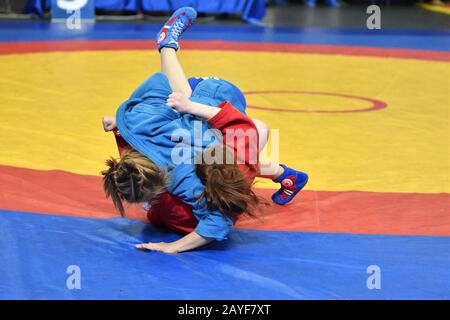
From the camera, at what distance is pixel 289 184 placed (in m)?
3.68

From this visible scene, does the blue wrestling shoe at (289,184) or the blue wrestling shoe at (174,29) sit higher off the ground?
the blue wrestling shoe at (174,29)

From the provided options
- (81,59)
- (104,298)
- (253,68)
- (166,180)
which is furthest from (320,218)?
(81,59)

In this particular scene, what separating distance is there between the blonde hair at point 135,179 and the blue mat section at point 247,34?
5282 millimetres

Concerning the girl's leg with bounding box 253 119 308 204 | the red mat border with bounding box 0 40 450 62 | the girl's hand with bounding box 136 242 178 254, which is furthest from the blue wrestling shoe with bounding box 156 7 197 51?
the red mat border with bounding box 0 40 450 62

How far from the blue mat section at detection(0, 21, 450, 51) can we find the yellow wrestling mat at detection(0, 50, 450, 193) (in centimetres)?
95

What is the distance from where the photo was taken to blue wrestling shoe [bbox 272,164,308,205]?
368 centimetres

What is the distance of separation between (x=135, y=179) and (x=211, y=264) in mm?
392

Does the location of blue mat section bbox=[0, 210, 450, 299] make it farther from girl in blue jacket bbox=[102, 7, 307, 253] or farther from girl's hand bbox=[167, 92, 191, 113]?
girl's hand bbox=[167, 92, 191, 113]

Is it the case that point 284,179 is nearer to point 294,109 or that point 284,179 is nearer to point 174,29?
point 174,29

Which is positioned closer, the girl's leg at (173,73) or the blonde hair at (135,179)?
the blonde hair at (135,179)

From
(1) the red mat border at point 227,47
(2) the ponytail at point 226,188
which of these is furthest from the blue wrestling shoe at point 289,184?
(1) the red mat border at point 227,47

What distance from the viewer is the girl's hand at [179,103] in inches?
123

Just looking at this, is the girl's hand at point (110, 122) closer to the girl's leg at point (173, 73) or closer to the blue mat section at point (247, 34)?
the girl's leg at point (173, 73)

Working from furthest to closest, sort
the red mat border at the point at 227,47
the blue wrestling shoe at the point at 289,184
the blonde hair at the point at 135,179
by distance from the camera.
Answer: the red mat border at the point at 227,47, the blue wrestling shoe at the point at 289,184, the blonde hair at the point at 135,179
